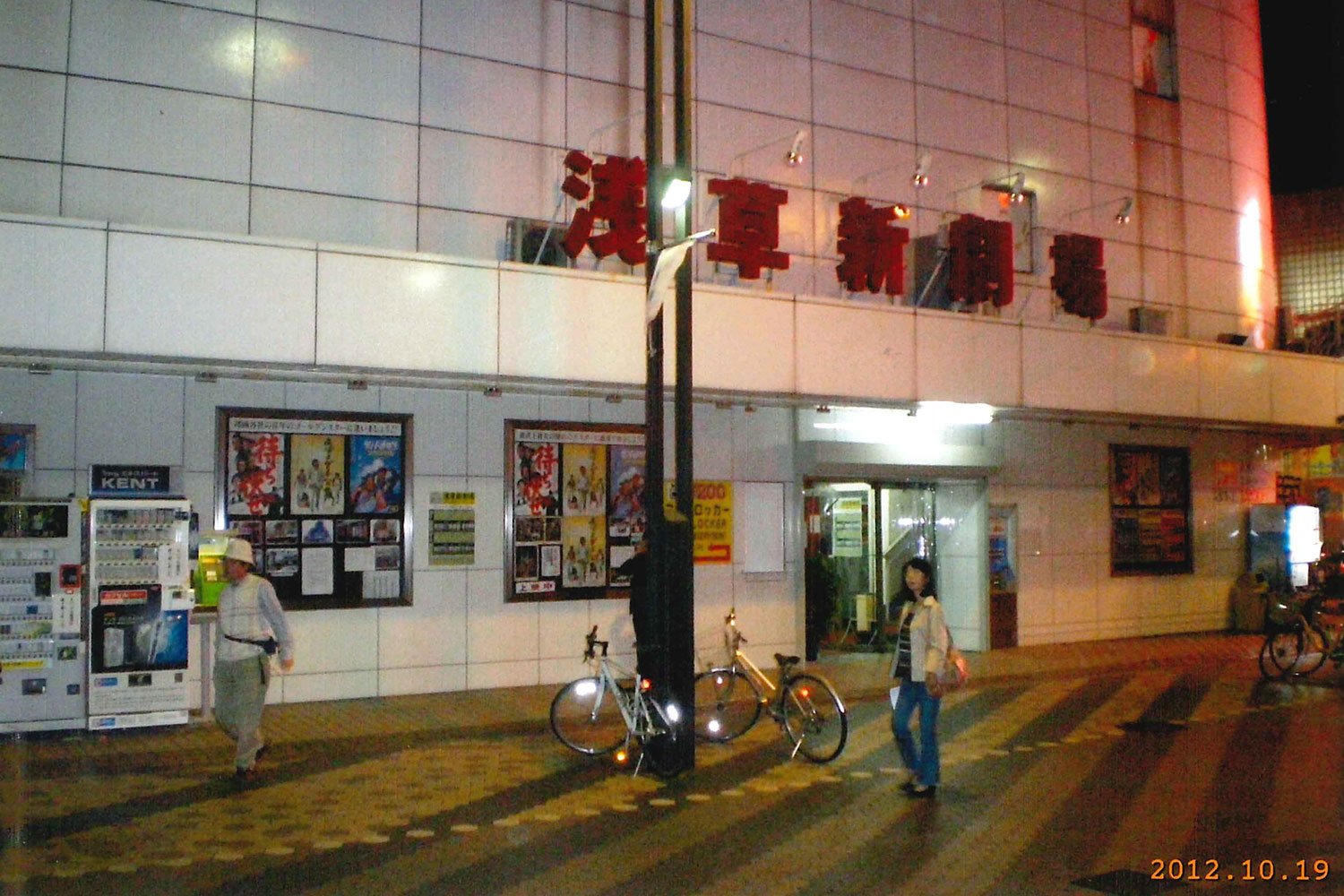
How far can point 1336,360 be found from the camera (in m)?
20.3

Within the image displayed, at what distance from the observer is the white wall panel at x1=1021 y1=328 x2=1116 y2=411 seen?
16328mm

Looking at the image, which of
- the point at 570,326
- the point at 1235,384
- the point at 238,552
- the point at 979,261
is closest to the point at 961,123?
the point at 979,261

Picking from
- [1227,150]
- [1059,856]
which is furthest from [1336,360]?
[1059,856]

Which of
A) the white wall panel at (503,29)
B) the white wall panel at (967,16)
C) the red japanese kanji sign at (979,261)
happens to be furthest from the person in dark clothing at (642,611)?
the white wall panel at (967,16)

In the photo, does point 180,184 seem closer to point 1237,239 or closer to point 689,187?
point 689,187

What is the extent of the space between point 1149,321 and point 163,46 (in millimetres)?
14436

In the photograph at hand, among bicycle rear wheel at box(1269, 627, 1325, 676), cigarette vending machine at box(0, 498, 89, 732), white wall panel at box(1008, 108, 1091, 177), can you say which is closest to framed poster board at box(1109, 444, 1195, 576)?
bicycle rear wheel at box(1269, 627, 1325, 676)

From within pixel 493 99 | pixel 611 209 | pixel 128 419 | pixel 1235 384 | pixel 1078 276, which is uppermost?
pixel 493 99

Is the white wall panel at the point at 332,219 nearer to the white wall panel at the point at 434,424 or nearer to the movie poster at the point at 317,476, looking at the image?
the white wall panel at the point at 434,424

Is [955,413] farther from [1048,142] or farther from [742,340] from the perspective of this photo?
[1048,142]

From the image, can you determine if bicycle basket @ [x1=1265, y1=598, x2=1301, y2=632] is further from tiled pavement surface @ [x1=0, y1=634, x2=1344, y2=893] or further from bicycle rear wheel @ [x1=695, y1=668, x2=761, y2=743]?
bicycle rear wheel @ [x1=695, y1=668, x2=761, y2=743]

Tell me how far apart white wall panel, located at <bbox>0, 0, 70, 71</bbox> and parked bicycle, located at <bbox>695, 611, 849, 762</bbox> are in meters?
8.99

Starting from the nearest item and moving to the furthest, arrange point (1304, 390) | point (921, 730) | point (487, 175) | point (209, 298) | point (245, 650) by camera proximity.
A: point (921, 730) < point (245, 650) < point (209, 298) < point (487, 175) < point (1304, 390)

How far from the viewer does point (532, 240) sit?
46.3 feet
